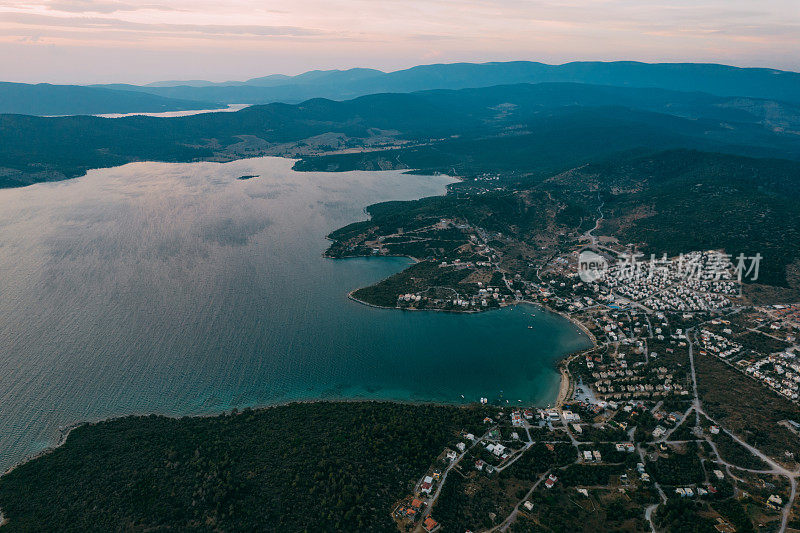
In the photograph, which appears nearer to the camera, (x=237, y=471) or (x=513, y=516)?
(x=513, y=516)

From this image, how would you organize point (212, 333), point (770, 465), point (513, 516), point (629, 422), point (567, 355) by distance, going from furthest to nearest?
point (212, 333) → point (567, 355) → point (629, 422) → point (770, 465) → point (513, 516)

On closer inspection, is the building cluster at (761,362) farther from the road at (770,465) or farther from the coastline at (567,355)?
the coastline at (567,355)

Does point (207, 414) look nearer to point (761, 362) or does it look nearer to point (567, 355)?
point (567, 355)

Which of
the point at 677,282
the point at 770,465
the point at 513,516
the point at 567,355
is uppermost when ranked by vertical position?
the point at 677,282

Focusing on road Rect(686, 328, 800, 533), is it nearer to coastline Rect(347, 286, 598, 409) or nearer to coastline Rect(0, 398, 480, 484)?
coastline Rect(347, 286, 598, 409)

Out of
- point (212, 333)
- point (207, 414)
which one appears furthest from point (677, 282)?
point (212, 333)

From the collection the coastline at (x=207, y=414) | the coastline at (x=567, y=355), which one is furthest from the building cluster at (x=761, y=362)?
the coastline at (x=207, y=414)

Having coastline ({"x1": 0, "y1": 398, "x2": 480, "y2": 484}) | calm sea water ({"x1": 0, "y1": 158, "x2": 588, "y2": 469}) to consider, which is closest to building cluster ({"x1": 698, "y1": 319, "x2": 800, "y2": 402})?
calm sea water ({"x1": 0, "y1": 158, "x2": 588, "y2": 469})

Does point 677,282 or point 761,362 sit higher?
point 677,282

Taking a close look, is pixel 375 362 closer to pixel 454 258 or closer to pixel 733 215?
pixel 454 258
